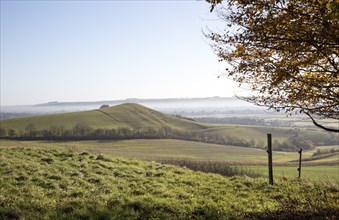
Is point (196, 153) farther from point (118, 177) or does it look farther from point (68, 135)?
point (118, 177)

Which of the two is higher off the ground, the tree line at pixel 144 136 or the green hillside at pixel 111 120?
the green hillside at pixel 111 120

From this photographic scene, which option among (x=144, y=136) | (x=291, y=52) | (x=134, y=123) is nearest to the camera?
(x=291, y=52)

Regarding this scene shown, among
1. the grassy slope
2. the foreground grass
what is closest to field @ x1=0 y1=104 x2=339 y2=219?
the foreground grass

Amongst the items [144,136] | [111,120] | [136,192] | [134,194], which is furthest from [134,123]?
[134,194]

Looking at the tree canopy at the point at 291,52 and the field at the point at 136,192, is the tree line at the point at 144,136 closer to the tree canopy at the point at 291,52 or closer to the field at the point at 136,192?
the field at the point at 136,192

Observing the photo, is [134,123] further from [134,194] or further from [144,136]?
[134,194]

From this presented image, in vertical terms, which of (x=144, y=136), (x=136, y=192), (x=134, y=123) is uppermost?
(x=136, y=192)

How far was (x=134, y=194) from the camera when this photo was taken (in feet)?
39.8

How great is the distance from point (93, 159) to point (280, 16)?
1498cm

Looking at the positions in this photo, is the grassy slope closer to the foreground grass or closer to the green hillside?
the green hillside

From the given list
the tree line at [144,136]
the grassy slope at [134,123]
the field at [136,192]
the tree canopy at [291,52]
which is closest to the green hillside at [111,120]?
the grassy slope at [134,123]

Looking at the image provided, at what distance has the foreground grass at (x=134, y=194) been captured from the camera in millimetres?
9117

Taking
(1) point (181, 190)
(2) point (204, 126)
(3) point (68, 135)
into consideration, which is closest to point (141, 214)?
(1) point (181, 190)

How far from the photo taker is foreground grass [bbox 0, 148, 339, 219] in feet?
29.9
